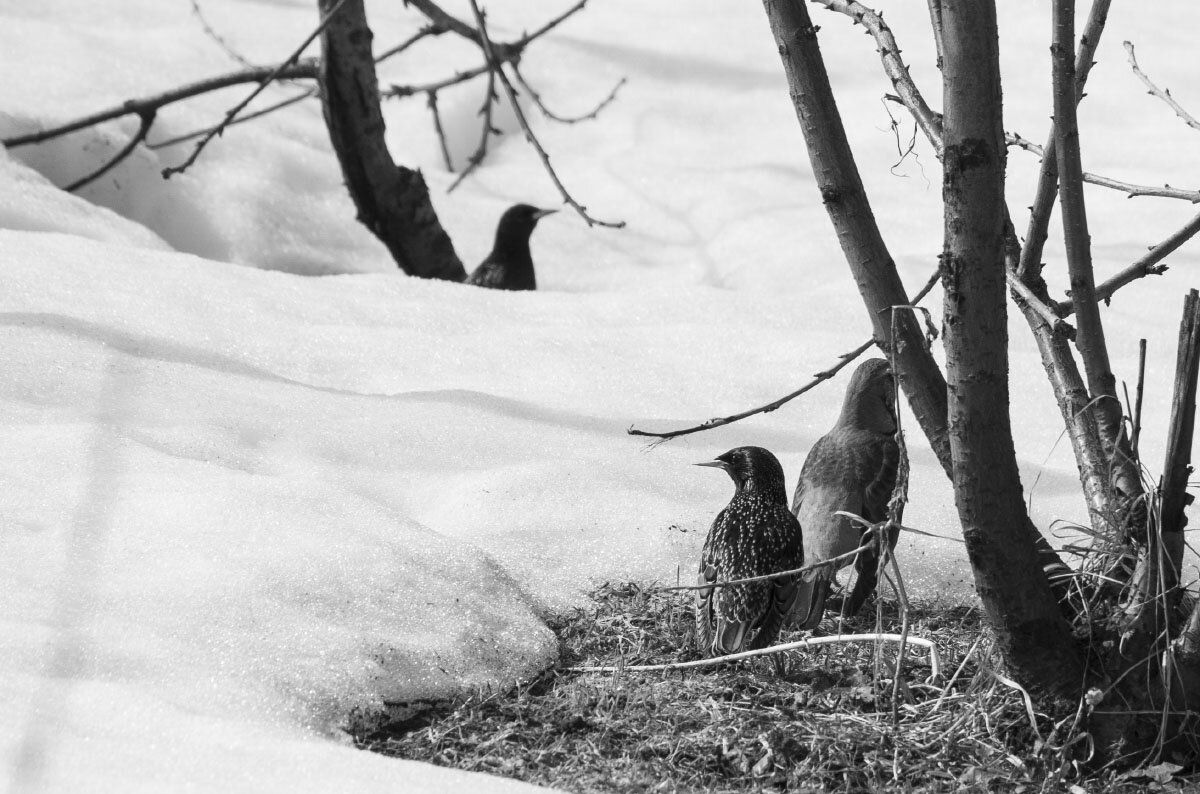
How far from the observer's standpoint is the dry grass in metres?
2.43

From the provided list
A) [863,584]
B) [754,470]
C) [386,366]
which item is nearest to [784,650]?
[863,584]

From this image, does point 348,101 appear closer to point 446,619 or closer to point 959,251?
point 446,619

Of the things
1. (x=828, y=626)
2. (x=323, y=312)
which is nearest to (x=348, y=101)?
(x=323, y=312)

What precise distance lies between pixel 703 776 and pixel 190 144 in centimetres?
626

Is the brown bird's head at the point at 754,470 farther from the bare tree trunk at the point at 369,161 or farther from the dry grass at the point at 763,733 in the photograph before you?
the bare tree trunk at the point at 369,161

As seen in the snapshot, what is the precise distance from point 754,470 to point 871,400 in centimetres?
70

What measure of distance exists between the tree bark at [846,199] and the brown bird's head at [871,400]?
118cm

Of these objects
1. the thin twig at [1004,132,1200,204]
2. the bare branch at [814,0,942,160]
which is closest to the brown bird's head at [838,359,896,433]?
the thin twig at [1004,132,1200,204]

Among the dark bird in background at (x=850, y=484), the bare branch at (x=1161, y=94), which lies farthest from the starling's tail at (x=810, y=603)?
the bare branch at (x=1161, y=94)

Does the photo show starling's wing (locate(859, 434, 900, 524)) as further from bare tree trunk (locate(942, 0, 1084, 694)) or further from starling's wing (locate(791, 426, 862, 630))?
bare tree trunk (locate(942, 0, 1084, 694))

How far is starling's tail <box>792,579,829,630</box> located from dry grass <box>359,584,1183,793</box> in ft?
1.00

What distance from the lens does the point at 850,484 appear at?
3.69 meters

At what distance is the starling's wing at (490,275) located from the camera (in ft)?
24.3

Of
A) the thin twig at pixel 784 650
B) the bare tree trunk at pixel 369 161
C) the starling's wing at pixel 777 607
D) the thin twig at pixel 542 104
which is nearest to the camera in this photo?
the thin twig at pixel 784 650
